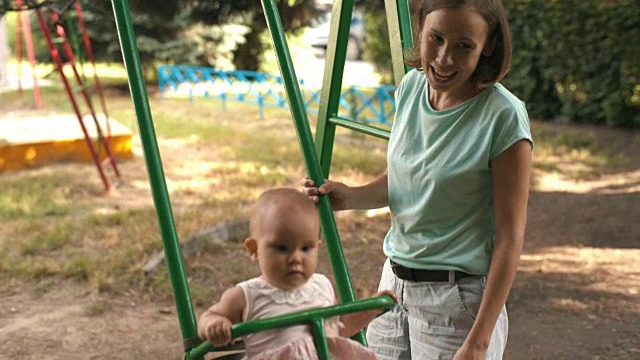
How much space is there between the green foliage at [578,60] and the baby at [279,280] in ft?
27.6

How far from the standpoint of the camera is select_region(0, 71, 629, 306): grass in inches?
196

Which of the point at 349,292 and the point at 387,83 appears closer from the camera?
the point at 349,292

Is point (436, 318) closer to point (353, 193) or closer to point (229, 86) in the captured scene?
point (353, 193)

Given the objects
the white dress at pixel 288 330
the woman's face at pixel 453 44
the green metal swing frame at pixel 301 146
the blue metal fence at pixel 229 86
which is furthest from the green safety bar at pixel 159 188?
the blue metal fence at pixel 229 86

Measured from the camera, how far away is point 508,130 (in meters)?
1.66

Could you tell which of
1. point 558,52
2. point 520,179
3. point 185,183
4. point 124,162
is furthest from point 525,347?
point 558,52

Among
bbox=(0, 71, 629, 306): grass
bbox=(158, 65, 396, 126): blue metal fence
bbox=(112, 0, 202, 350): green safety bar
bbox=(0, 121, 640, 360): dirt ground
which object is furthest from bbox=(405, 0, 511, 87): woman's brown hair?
bbox=(158, 65, 396, 126): blue metal fence

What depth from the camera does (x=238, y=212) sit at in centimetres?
624

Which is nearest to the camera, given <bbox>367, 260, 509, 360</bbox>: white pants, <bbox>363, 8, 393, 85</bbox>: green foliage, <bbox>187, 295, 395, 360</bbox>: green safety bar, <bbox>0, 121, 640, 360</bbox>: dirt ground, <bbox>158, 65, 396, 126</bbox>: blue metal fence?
<bbox>187, 295, 395, 360</bbox>: green safety bar

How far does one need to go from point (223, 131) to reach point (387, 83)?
162 inches

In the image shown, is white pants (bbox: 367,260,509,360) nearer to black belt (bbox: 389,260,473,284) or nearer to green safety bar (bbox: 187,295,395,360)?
black belt (bbox: 389,260,473,284)

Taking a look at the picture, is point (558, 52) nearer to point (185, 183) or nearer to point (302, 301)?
A: point (185, 183)

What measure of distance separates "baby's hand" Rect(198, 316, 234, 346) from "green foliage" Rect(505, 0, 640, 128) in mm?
8620

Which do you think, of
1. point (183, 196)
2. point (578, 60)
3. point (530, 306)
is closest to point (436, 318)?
point (530, 306)
